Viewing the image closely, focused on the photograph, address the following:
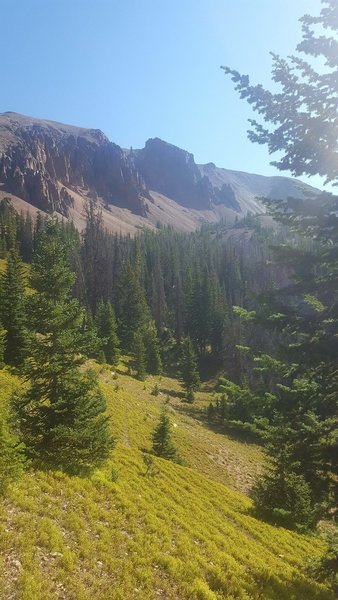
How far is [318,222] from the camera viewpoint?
382 inches

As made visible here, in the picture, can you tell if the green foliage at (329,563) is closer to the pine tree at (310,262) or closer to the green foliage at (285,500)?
the pine tree at (310,262)

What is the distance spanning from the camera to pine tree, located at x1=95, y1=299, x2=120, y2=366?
160ft

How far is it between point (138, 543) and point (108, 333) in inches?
1634

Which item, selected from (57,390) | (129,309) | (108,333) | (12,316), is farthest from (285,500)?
(129,309)

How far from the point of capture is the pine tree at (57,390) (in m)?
14.4

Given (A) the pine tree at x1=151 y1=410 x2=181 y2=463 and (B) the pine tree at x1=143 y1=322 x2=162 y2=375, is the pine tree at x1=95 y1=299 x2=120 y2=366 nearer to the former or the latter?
(B) the pine tree at x1=143 y1=322 x2=162 y2=375

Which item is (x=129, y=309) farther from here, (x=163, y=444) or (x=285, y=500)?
(x=285, y=500)

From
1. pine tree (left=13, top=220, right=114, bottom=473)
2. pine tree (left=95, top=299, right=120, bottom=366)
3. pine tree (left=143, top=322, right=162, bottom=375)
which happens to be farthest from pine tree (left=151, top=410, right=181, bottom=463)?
pine tree (left=143, top=322, right=162, bottom=375)

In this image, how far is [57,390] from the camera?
14984 mm

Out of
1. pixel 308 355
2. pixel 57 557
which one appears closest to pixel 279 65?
pixel 308 355

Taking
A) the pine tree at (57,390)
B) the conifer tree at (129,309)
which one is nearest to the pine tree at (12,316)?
the pine tree at (57,390)

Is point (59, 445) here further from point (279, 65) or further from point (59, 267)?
point (279, 65)

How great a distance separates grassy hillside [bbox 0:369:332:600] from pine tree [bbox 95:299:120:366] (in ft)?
91.1

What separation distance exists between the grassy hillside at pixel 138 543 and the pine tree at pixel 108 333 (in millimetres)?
27773
